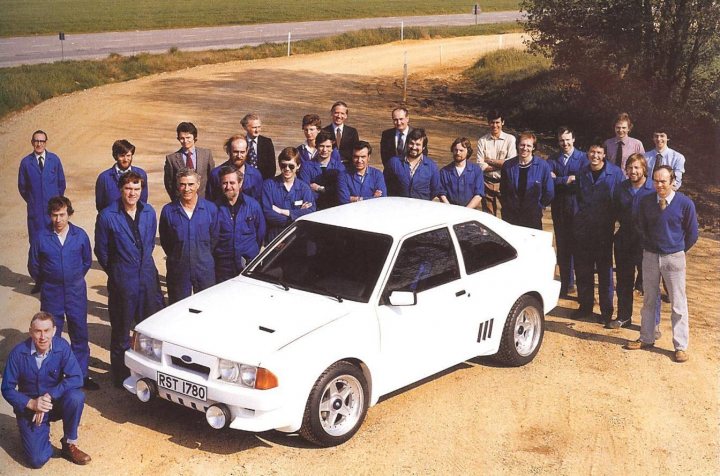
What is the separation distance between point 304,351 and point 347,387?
0.60 metres

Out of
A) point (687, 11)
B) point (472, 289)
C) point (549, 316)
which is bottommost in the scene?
point (549, 316)

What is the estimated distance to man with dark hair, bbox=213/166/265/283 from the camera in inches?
377

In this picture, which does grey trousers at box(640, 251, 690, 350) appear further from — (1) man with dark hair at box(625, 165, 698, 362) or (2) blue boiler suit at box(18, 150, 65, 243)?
(2) blue boiler suit at box(18, 150, 65, 243)

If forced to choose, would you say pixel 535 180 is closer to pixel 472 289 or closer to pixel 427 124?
pixel 472 289

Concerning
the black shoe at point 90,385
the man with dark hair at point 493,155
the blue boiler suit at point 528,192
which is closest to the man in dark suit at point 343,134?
the man with dark hair at point 493,155

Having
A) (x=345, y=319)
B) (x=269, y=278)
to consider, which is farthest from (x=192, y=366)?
(x=269, y=278)

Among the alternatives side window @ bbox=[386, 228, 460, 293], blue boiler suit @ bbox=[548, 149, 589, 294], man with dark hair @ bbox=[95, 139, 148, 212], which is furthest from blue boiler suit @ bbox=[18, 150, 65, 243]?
blue boiler suit @ bbox=[548, 149, 589, 294]

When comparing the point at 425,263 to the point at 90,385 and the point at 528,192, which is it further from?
the point at 90,385

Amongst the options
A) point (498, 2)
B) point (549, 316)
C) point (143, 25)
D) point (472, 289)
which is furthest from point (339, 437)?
point (498, 2)

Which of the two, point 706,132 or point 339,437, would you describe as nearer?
point 339,437

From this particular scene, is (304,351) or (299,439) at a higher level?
(304,351)

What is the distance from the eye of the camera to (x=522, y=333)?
963 cm

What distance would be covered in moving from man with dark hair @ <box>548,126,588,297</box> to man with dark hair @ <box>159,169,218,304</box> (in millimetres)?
4338

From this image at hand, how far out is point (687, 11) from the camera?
20969mm
